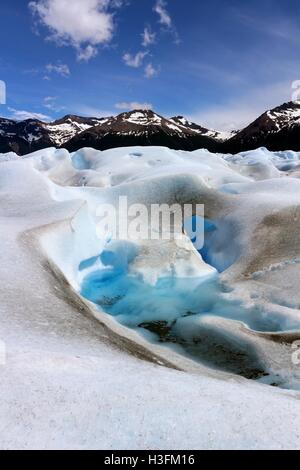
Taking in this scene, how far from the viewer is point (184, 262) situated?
10469 mm

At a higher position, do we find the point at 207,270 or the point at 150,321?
the point at 207,270

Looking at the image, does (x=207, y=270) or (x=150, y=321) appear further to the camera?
(x=207, y=270)

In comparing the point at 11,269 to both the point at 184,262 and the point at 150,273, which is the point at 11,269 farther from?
the point at 184,262

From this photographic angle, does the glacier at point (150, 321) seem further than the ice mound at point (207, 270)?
No

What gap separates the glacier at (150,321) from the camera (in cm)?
329

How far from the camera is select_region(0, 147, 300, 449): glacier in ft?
10.8

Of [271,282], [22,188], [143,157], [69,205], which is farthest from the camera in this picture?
[143,157]

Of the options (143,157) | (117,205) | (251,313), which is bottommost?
(251,313)

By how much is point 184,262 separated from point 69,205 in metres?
3.37

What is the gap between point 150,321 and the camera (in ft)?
27.4

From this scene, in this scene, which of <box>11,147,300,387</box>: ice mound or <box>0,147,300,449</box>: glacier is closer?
<box>0,147,300,449</box>: glacier

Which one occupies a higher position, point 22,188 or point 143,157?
point 143,157
